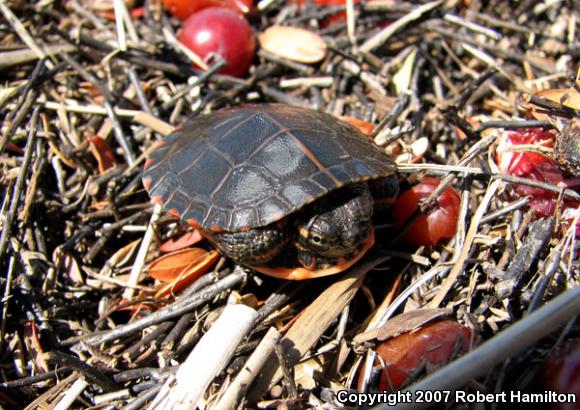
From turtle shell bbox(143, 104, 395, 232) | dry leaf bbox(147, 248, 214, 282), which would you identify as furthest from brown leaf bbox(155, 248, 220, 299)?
turtle shell bbox(143, 104, 395, 232)

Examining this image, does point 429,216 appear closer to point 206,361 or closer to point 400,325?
point 400,325

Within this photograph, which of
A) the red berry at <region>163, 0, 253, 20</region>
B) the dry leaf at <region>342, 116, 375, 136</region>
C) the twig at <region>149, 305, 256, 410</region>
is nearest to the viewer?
the twig at <region>149, 305, 256, 410</region>

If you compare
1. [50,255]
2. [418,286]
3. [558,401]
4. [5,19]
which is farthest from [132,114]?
[558,401]

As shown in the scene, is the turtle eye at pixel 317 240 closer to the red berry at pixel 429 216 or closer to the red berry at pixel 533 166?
the red berry at pixel 429 216

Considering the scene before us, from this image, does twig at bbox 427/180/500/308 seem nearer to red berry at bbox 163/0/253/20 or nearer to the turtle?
the turtle

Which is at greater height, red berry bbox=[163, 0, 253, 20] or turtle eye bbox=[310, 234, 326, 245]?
red berry bbox=[163, 0, 253, 20]

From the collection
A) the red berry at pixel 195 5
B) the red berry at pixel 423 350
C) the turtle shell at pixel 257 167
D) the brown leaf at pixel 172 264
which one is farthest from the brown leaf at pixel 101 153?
the red berry at pixel 423 350
